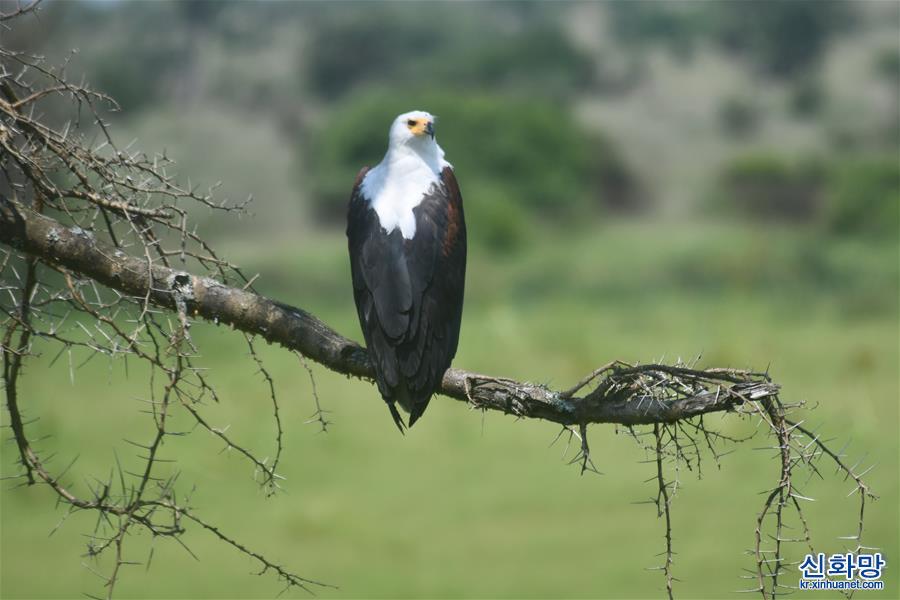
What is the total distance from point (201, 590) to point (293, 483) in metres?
5.09

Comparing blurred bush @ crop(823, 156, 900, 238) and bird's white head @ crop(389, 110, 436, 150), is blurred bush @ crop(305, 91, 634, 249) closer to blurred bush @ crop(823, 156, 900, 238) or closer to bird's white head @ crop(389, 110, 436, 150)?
blurred bush @ crop(823, 156, 900, 238)

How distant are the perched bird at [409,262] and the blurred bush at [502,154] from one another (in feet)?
101

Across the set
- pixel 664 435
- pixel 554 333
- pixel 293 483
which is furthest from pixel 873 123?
pixel 664 435

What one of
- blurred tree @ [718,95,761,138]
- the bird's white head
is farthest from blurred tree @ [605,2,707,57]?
the bird's white head

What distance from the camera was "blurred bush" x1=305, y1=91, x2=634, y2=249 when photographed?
38.1m

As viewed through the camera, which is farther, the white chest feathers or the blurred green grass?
the blurred green grass

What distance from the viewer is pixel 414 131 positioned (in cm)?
517

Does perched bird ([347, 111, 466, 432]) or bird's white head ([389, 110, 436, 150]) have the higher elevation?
bird's white head ([389, 110, 436, 150])

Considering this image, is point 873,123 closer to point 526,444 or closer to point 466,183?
point 466,183

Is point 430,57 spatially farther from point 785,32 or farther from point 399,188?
point 399,188

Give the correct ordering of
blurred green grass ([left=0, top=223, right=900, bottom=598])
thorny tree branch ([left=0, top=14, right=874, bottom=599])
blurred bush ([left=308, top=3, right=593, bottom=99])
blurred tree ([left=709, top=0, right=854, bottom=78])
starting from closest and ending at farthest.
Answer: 1. thorny tree branch ([left=0, top=14, right=874, bottom=599])
2. blurred green grass ([left=0, top=223, right=900, bottom=598])
3. blurred bush ([left=308, top=3, right=593, bottom=99])
4. blurred tree ([left=709, top=0, right=854, bottom=78])

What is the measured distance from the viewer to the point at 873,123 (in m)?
47.4

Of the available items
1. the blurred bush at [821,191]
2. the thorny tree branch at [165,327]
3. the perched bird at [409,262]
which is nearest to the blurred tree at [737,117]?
the blurred bush at [821,191]

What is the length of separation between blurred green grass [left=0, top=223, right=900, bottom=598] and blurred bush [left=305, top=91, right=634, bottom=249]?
24.4 ft
